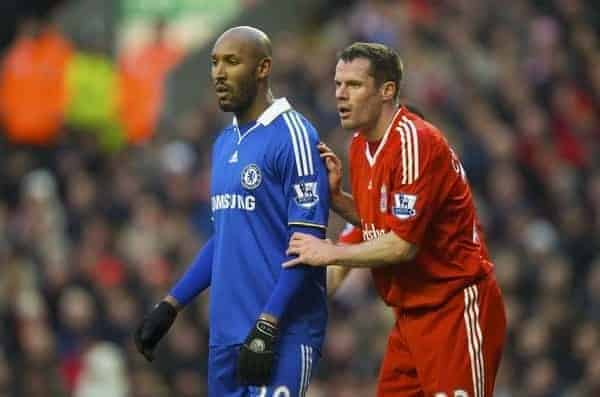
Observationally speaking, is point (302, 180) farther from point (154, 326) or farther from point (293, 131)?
point (154, 326)

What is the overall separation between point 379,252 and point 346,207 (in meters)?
0.55

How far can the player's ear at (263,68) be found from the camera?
26.9ft

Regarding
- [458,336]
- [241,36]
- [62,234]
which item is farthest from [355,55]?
[62,234]

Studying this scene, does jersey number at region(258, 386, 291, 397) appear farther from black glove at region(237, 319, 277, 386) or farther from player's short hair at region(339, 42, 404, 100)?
player's short hair at region(339, 42, 404, 100)

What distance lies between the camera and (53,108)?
17781mm

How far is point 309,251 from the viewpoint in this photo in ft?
26.2

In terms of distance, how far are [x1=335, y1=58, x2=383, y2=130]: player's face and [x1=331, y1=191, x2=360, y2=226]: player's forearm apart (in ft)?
1.45

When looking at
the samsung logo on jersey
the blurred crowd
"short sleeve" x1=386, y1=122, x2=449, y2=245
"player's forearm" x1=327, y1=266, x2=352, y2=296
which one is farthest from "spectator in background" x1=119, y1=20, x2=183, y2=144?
"short sleeve" x1=386, y1=122, x2=449, y2=245

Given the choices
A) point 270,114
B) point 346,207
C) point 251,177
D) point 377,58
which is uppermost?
point 377,58

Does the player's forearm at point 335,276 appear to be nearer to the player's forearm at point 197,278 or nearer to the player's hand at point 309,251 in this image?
the player's forearm at point 197,278

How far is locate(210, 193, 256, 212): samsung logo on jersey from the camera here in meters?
8.16

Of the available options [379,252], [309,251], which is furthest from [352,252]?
[309,251]

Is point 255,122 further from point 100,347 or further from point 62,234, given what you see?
point 62,234

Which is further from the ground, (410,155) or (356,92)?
(356,92)
